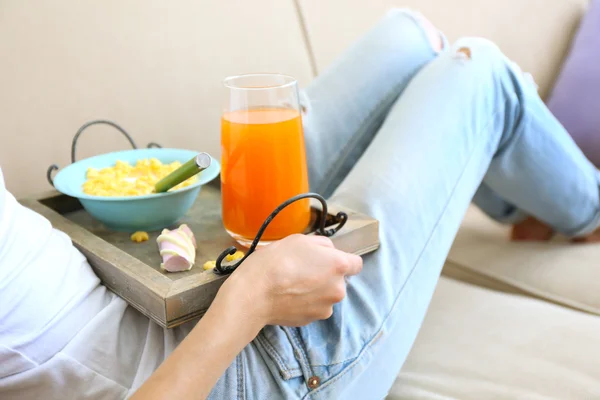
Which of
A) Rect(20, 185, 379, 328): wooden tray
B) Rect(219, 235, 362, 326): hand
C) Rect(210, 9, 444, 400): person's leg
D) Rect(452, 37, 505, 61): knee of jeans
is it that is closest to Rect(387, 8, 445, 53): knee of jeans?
Rect(210, 9, 444, 400): person's leg

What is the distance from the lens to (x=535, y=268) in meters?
1.11

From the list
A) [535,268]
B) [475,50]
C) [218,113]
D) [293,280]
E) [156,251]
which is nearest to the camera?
[293,280]

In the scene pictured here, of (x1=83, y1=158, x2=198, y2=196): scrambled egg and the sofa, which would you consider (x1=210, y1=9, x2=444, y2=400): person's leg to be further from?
(x1=83, y1=158, x2=198, y2=196): scrambled egg

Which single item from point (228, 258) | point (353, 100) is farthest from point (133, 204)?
point (353, 100)

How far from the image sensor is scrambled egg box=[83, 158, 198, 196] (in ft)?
2.52

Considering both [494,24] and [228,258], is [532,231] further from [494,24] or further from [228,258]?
[228,258]

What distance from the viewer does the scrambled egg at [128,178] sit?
77cm

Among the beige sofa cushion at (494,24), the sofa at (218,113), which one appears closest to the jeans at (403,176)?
the sofa at (218,113)

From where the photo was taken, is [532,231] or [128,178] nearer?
[128,178]

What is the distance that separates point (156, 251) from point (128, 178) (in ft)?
0.46

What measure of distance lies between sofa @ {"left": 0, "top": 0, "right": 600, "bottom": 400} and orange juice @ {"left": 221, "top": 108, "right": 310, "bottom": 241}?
0.32 m

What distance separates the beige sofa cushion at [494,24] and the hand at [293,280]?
31.6 inches

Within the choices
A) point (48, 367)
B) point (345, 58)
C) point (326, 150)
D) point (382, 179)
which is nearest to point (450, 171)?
point (382, 179)

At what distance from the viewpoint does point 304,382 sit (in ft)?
2.18
